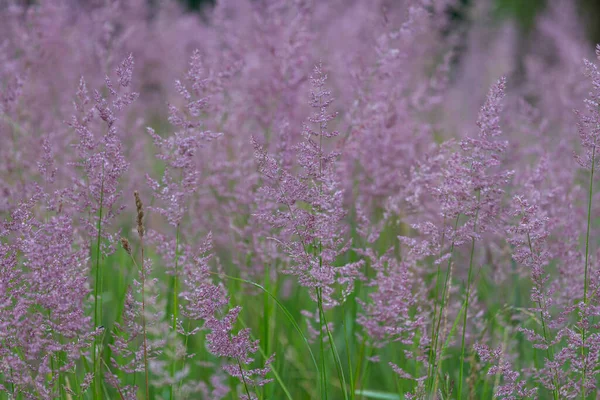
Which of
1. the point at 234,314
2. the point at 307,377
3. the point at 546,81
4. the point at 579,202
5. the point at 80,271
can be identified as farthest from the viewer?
the point at 546,81

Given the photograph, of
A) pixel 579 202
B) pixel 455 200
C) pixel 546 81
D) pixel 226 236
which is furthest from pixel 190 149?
pixel 546 81

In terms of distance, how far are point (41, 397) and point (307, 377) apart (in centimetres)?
121

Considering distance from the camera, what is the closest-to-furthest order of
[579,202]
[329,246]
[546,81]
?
[329,246] < [579,202] < [546,81]

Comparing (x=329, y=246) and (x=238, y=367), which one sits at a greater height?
(x=329, y=246)

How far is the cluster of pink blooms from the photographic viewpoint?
165 centimetres

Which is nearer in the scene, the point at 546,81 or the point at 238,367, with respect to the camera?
the point at 238,367

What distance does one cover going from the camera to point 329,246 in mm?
1692

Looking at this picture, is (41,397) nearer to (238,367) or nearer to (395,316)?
(238,367)

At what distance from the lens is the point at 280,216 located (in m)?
1.65

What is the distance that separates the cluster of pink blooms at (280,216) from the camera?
5.43 ft

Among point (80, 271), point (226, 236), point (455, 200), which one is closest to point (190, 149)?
point (80, 271)

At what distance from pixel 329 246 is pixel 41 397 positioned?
0.84m

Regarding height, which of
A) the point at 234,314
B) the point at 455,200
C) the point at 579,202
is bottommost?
the point at 234,314

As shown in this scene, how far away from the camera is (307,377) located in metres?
2.61
